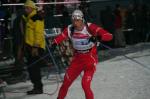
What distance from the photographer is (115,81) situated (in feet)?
36.6

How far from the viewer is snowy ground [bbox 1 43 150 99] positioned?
387 inches

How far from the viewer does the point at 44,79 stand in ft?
38.7

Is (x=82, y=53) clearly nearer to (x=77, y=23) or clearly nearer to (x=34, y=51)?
(x=77, y=23)

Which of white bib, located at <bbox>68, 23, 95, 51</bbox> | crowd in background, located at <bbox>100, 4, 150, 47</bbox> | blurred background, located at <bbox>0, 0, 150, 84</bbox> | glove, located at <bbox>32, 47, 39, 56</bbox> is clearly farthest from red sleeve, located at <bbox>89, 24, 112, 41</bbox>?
crowd in background, located at <bbox>100, 4, 150, 47</bbox>

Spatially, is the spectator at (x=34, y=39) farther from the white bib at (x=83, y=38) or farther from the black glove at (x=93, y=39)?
the black glove at (x=93, y=39)

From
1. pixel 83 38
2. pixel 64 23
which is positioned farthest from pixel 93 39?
pixel 64 23

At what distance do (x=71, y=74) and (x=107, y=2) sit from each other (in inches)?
387

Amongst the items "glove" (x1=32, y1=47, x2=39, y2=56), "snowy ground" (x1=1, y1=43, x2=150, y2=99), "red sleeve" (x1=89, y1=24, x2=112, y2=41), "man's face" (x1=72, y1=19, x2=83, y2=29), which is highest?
"man's face" (x1=72, y1=19, x2=83, y2=29)

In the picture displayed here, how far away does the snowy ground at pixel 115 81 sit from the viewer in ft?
32.2

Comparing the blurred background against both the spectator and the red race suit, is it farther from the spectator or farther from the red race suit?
the red race suit

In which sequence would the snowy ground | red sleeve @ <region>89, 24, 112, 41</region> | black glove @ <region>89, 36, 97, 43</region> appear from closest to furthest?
1. red sleeve @ <region>89, 24, 112, 41</region>
2. black glove @ <region>89, 36, 97, 43</region>
3. the snowy ground

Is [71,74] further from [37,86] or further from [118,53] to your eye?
[118,53]

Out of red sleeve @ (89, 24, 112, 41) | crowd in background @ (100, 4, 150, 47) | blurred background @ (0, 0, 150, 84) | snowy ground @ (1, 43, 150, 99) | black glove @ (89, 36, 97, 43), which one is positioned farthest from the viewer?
crowd in background @ (100, 4, 150, 47)

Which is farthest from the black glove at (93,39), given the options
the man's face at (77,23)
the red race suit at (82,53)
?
the man's face at (77,23)
